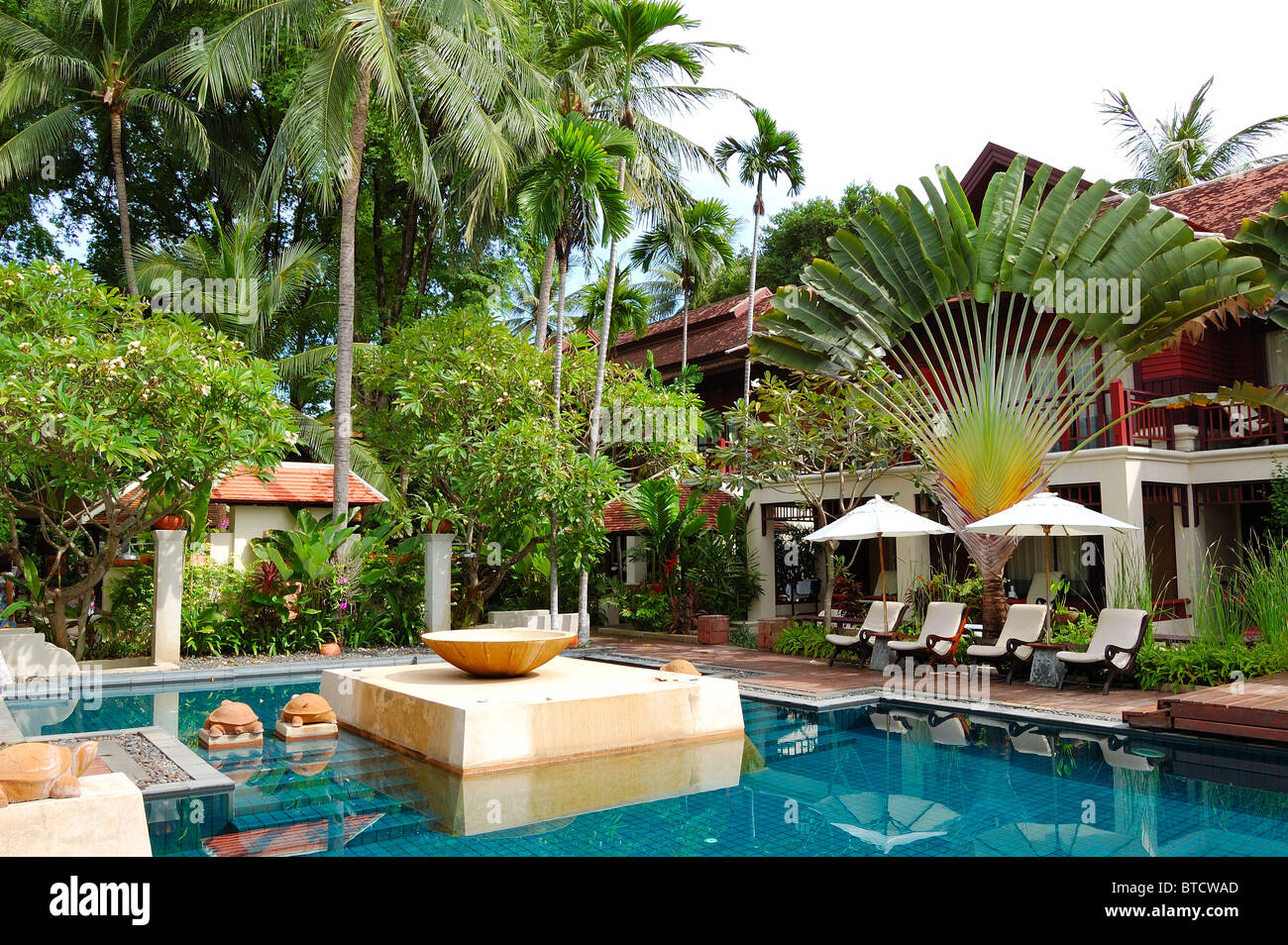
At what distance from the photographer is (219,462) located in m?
12.9

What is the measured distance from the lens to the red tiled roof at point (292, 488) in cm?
1697

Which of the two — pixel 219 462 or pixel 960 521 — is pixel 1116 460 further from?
pixel 219 462

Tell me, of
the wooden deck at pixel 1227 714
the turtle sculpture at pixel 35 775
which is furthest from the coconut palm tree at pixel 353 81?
the wooden deck at pixel 1227 714

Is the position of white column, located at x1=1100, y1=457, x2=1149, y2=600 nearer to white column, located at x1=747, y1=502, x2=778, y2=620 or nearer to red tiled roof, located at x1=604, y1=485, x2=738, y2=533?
white column, located at x1=747, y1=502, x2=778, y2=620

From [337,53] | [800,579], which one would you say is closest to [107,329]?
[337,53]

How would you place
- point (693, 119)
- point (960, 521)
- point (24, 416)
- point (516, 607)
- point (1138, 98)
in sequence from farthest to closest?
point (1138, 98) → point (516, 607) → point (693, 119) → point (960, 521) → point (24, 416)

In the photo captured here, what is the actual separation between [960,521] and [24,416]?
478 inches

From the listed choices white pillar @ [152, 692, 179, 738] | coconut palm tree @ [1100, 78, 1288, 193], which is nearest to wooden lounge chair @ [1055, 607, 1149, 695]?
white pillar @ [152, 692, 179, 738]

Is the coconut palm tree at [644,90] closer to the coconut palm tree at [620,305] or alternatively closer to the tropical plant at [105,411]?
the coconut palm tree at [620,305]

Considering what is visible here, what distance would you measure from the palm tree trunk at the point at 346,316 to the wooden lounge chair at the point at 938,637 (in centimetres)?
923

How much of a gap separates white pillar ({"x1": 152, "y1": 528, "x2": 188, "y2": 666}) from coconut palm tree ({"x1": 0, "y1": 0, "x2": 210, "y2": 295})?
7215 millimetres

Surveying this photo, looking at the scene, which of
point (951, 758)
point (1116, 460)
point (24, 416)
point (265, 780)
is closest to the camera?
point (265, 780)

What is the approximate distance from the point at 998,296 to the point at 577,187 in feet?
22.1

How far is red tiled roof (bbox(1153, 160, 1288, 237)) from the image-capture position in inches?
674
